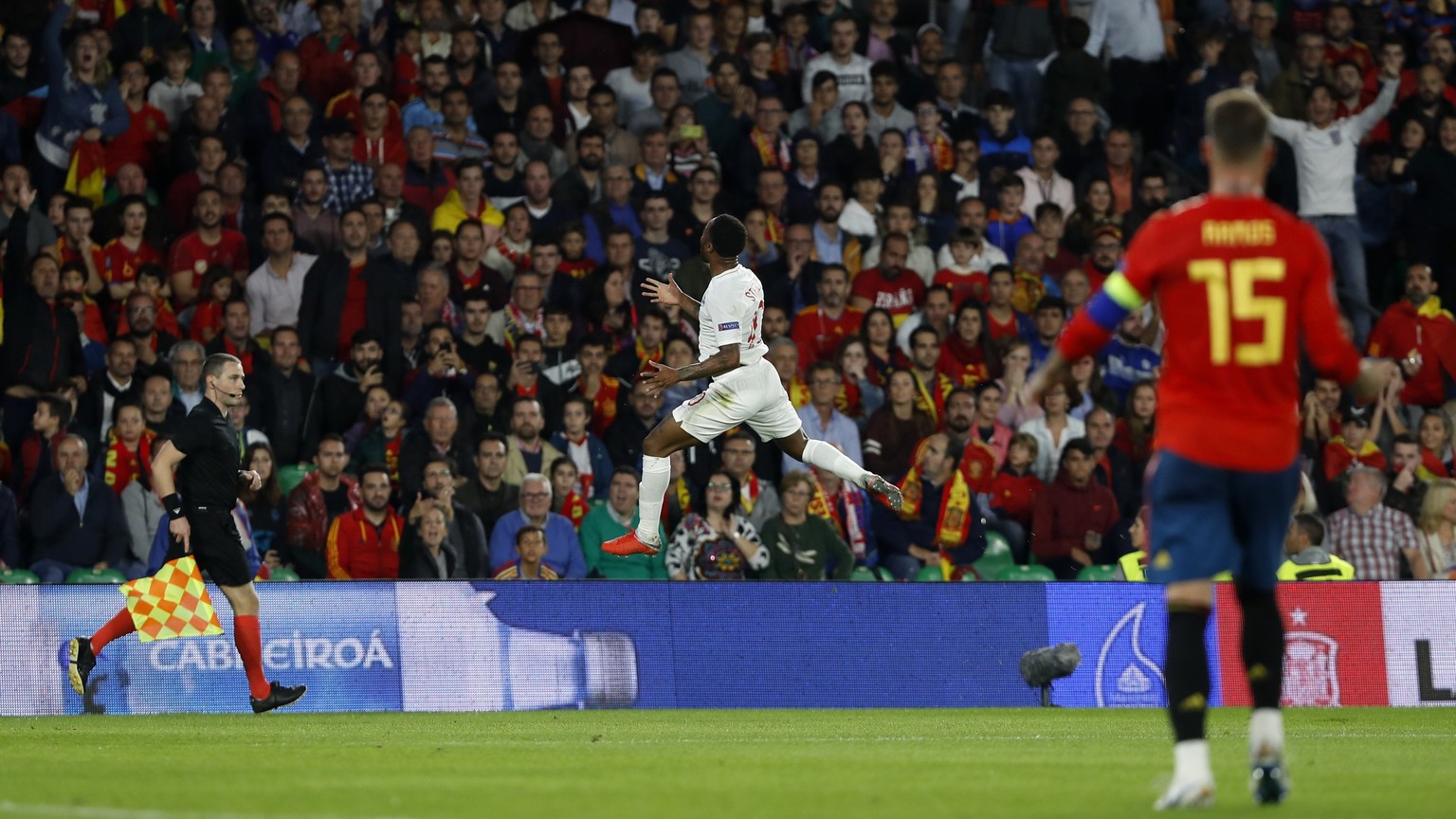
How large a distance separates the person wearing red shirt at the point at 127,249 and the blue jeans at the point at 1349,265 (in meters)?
11.4

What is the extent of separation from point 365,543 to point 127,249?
3.90 m

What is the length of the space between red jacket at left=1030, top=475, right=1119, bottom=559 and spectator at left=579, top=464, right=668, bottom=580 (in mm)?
3372

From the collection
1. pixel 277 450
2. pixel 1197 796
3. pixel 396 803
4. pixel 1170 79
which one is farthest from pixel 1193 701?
pixel 1170 79

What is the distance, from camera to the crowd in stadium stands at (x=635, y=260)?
1686cm

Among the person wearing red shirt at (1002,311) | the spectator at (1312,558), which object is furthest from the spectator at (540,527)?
the spectator at (1312,558)

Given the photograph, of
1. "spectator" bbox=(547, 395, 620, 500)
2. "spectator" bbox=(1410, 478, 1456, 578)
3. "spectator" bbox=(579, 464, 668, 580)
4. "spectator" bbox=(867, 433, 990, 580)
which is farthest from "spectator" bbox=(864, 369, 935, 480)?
"spectator" bbox=(1410, 478, 1456, 578)

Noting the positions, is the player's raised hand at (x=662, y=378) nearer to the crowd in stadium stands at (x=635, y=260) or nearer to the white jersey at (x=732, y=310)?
the white jersey at (x=732, y=310)

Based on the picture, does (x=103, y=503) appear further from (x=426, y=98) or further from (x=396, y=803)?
(x=396, y=803)

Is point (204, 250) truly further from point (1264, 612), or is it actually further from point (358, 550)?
point (1264, 612)

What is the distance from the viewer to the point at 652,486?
1359cm

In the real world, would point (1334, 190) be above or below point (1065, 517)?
above

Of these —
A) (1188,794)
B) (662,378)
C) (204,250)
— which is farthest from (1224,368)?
(204,250)

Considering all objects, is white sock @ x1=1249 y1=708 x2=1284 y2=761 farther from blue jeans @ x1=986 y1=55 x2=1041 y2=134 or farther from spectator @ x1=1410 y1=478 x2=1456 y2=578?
blue jeans @ x1=986 y1=55 x2=1041 y2=134

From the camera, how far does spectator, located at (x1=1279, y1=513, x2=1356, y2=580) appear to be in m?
16.4
